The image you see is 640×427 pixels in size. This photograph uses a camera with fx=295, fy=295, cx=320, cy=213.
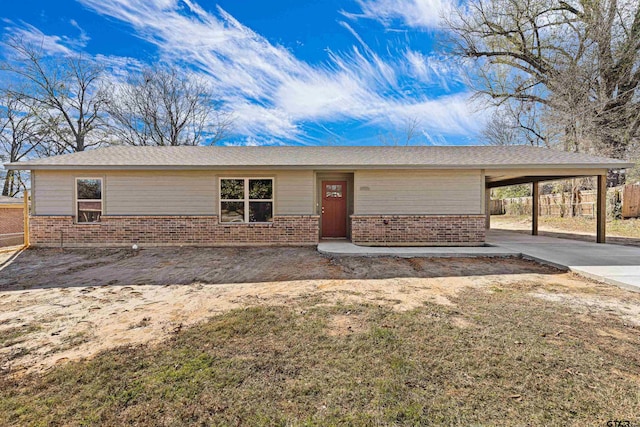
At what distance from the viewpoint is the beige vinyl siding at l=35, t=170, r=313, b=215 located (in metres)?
9.09

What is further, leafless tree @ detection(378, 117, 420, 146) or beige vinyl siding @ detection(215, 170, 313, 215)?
leafless tree @ detection(378, 117, 420, 146)

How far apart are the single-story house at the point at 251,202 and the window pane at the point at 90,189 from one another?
0.03m

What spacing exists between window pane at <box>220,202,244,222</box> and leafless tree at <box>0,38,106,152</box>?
60.2 feet

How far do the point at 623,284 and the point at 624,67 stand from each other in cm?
1666

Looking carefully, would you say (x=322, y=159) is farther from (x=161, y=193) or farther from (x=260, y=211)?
(x=161, y=193)

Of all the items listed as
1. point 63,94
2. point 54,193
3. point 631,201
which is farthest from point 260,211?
point 63,94

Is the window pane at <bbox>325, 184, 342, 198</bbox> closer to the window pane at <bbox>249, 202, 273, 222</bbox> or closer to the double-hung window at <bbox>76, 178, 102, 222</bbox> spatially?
the window pane at <bbox>249, 202, 273, 222</bbox>

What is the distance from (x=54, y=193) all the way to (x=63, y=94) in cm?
1620

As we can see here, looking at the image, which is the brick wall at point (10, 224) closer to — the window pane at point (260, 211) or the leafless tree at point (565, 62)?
the window pane at point (260, 211)

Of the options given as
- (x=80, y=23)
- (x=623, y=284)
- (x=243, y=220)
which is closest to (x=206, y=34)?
(x=80, y=23)

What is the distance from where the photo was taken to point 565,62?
16547 mm

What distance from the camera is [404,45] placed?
55.8 ft

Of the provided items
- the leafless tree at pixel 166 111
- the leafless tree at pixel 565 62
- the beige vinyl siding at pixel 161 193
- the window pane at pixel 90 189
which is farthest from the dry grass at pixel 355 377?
the leafless tree at pixel 166 111

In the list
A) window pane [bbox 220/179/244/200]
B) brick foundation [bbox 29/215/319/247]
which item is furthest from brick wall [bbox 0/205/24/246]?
window pane [bbox 220/179/244/200]
